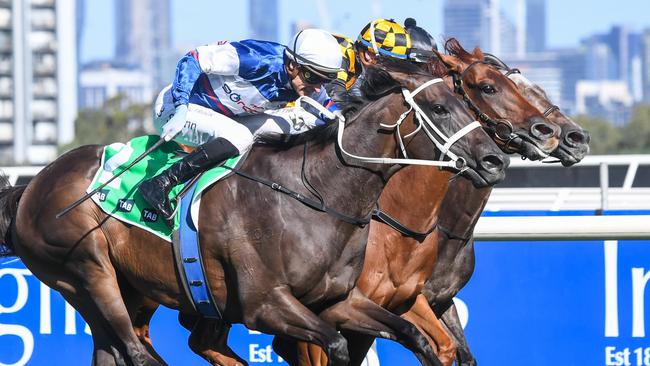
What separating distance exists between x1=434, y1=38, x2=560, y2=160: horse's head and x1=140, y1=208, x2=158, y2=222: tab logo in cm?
149

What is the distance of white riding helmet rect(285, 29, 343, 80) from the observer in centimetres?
496

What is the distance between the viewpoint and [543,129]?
5.21 meters

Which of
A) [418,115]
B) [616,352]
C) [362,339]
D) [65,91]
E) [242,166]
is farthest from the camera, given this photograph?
[65,91]

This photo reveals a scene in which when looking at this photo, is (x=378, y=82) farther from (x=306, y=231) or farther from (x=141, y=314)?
(x=141, y=314)

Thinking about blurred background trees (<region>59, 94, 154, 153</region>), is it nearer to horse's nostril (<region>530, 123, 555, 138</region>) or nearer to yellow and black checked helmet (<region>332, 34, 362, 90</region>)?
yellow and black checked helmet (<region>332, 34, 362, 90</region>)

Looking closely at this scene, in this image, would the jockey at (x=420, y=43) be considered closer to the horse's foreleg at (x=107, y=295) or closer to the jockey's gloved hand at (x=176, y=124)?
the jockey's gloved hand at (x=176, y=124)

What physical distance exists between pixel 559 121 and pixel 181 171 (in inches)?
67.5

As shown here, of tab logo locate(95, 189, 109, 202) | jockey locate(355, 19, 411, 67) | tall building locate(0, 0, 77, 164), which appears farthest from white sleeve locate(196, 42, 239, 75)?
tall building locate(0, 0, 77, 164)

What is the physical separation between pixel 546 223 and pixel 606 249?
0.37m

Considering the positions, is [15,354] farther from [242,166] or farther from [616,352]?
[616,352]

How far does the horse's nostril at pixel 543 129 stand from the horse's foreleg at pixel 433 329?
923 mm

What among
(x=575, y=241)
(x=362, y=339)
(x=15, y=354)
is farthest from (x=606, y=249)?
(x=15, y=354)

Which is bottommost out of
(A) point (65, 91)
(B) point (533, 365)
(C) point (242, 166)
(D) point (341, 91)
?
(B) point (533, 365)

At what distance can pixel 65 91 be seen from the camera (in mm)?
74375
